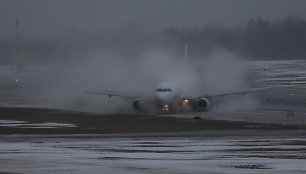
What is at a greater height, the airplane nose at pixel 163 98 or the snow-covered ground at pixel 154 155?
the airplane nose at pixel 163 98

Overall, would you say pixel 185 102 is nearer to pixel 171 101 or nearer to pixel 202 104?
pixel 202 104

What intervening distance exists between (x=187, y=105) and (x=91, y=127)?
18646mm

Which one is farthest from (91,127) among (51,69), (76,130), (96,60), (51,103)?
(51,69)

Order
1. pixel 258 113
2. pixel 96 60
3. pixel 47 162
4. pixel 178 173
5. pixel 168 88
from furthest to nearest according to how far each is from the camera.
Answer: pixel 96 60 < pixel 168 88 < pixel 258 113 < pixel 47 162 < pixel 178 173

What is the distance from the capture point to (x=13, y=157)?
1138 inches

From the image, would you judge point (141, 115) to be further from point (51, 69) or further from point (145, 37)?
point (51, 69)

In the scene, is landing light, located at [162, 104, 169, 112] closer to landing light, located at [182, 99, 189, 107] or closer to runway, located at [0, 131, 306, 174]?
landing light, located at [182, 99, 189, 107]

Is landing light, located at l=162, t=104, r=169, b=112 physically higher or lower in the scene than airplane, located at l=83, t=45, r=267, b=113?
lower

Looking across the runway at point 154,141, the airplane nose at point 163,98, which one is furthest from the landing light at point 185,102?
the runway at point 154,141

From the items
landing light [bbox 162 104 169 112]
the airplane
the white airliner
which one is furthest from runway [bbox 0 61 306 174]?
landing light [bbox 162 104 169 112]

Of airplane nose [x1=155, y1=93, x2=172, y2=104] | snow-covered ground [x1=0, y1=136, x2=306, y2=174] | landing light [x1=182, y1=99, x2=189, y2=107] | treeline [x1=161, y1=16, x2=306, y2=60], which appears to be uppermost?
treeline [x1=161, y1=16, x2=306, y2=60]

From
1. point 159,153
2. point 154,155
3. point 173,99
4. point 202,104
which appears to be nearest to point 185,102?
point 202,104

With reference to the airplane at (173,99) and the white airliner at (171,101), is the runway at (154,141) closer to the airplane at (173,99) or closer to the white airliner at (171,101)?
the white airliner at (171,101)

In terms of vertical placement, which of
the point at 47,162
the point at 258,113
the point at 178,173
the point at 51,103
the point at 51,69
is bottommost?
the point at 178,173
